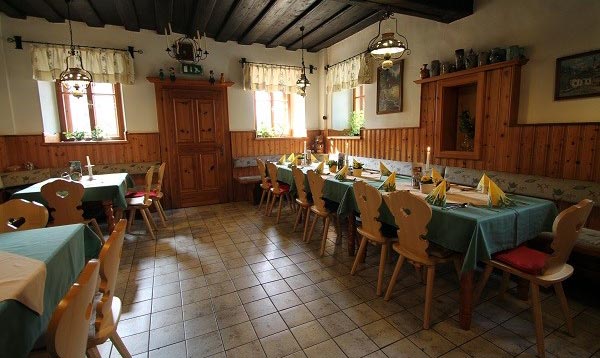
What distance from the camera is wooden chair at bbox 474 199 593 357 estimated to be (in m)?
1.74

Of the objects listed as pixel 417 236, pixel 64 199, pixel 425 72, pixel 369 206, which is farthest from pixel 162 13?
pixel 417 236

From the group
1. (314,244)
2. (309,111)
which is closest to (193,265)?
(314,244)

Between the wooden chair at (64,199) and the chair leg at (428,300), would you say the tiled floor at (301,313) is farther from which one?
the wooden chair at (64,199)

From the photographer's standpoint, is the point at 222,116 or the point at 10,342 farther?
the point at 222,116

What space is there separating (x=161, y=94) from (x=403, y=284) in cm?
484

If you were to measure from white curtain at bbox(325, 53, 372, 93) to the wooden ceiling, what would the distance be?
524mm

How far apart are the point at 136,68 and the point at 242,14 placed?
2066 mm

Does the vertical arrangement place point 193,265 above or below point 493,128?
below

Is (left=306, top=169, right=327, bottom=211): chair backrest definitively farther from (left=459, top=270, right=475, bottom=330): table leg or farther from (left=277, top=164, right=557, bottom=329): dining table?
(left=459, top=270, right=475, bottom=330): table leg

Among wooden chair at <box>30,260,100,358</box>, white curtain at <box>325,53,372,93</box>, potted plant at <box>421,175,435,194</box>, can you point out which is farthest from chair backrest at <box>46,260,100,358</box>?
white curtain at <box>325,53,372,93</box>

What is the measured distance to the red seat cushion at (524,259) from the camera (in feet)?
6.06

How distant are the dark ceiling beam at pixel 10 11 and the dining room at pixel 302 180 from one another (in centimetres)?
3

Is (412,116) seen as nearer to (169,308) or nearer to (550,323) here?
(550,323)

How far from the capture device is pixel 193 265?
313 cm
